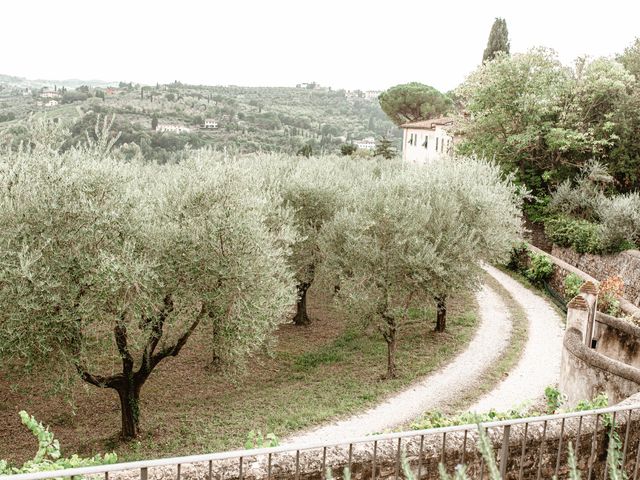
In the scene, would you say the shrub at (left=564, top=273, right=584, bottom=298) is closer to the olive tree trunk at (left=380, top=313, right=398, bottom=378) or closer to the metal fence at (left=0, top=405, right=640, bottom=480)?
the olive tree trunk at (left=380, top=313, right=398, bottom=378)

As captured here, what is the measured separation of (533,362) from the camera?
20.1 m

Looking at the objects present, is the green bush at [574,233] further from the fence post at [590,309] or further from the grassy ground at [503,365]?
the fence post at [590,309]

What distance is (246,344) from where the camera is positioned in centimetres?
1534

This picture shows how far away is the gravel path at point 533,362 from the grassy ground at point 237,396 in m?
2.56

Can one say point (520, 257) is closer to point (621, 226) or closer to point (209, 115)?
point (621, 226)

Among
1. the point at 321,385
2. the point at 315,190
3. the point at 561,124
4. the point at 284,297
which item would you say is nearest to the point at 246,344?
the point at 284,297

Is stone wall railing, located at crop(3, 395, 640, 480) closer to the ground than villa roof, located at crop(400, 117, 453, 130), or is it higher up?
closer to the ground

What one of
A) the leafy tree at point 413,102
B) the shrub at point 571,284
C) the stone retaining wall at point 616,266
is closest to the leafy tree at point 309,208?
the shrub at point 571,284

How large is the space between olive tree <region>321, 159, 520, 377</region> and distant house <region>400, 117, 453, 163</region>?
1212 inches

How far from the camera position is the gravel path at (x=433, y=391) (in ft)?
50.7

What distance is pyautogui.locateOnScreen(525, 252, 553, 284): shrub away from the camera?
28672 millimetres

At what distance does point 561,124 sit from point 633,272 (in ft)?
37.5

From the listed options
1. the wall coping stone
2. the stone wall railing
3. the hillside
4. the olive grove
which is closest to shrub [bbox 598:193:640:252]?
the olive grove

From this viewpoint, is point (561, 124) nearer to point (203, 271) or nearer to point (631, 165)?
point (631, 165)
